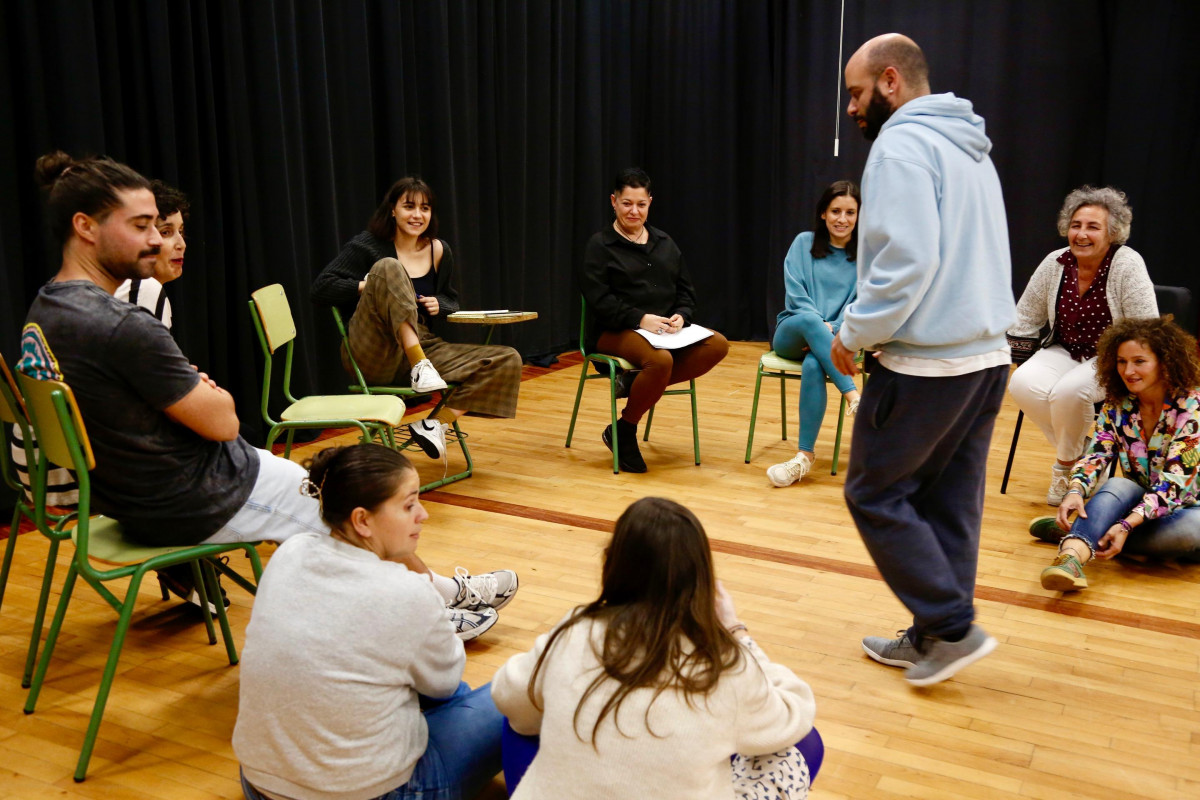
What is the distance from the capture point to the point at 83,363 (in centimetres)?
199

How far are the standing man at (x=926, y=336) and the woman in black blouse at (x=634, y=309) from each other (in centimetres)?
185

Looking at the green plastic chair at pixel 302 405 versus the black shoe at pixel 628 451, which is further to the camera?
the black shoe at pixel 628 451

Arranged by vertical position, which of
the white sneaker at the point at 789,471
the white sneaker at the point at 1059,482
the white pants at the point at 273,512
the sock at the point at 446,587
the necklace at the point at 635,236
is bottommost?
the white sneaker at the point at 789,471

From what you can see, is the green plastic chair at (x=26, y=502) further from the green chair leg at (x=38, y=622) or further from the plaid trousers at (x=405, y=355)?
the plaid trousers at (x=405, y=355)

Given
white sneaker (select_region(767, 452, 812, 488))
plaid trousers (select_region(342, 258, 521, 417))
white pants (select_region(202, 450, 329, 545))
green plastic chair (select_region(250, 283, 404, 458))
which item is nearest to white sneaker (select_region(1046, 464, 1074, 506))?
white sneaker (select_region(767, 452, 812, 488))

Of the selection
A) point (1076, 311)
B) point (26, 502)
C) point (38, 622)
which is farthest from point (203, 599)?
point (1076, 311)

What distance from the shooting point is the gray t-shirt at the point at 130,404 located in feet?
6.51

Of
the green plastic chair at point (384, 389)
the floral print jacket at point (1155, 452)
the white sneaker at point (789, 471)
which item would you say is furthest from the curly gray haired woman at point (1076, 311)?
the green plastic chair at point (384, 389)

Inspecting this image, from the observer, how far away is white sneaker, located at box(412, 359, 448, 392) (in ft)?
11.6

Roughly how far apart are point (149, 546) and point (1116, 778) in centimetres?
199

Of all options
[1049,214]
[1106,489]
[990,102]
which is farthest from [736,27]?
[1106,489]

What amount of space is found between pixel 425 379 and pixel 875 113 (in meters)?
1.87

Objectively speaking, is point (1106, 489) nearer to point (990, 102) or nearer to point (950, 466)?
point (950, 466)

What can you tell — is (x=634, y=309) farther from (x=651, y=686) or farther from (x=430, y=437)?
(x=651, y=686)
